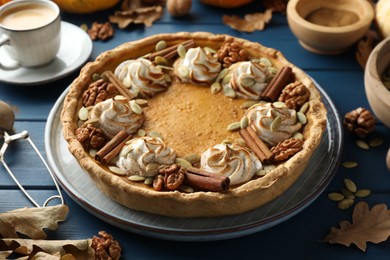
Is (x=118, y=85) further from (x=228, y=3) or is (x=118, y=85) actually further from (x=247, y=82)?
(x=228, y=3)

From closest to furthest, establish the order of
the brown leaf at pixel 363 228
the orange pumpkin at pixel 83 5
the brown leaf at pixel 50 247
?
the brown leaf at pixel 50 247 < the brown leaf at pixel 363 228 < the orange pumpkin at pixel 83 5

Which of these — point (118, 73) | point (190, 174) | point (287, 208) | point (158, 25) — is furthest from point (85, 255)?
point (158, 25)

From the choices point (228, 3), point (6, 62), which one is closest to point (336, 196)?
point (228, 3)

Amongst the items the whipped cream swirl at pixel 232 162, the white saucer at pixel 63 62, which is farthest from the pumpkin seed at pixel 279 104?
the white saucer at pixel 63 62

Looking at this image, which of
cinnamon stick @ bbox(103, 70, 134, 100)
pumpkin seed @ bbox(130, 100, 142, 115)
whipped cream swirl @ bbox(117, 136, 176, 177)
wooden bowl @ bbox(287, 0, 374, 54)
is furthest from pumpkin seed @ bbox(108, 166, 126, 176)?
wooden bowl @ bbox(287, 0, 374, 54)

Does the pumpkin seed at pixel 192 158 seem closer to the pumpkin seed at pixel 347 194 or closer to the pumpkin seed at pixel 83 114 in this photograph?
the pumpkin seed at pixel 83 114

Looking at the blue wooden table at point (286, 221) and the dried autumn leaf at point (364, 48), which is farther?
the dried autumn leaf at point (364, 48)
